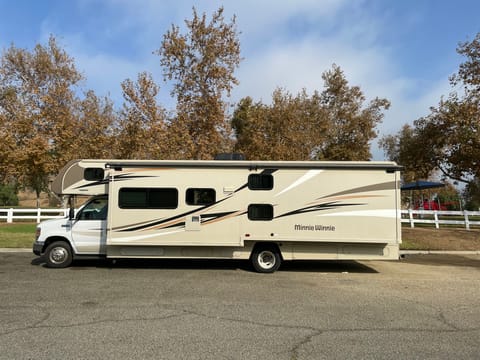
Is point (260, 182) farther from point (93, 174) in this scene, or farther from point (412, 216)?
point (412, 216)

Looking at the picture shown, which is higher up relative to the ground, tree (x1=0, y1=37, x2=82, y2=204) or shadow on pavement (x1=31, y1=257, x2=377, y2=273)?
tree (x1=0, y1=37, x2=82, y2=204)

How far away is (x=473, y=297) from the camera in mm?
7477

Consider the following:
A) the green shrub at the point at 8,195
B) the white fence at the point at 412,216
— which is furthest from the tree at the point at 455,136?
the green shrub at the point at 8,195

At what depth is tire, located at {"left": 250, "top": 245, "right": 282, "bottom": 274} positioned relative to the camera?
970cm

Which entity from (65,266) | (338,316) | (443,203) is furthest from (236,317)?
(443,203)

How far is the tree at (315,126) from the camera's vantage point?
2248 centimetres

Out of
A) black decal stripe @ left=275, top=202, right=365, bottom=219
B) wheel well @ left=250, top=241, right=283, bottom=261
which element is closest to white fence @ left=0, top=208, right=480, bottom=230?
wheel well @ left=250, top=241, right=283, bottom=261

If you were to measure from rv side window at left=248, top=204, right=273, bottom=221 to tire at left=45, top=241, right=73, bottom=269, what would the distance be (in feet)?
15.1

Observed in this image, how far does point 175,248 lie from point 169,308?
→ 353 centimetres

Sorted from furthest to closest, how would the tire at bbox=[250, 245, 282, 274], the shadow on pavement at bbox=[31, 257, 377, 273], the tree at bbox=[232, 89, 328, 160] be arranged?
1. the tree at bbox=[232, 89, 328, 160]
2. the shadow on pavement at bbox=[31, 257, 377, 273]
3. the tire at bbox=[250, 245, 282, 274]

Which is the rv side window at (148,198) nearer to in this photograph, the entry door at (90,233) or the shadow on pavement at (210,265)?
the entry door at (90,233)

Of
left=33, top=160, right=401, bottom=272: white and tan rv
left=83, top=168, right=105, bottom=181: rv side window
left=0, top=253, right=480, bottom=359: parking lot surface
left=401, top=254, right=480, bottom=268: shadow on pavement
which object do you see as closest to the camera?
left=0, top=253, right=480, bottom=359: parking lot surface

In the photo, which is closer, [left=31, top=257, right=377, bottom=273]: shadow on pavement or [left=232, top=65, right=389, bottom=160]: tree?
[left=31, top=257, right=377, bottom=273]: shadow on pavement

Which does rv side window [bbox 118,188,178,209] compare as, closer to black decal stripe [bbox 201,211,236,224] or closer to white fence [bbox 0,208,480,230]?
black decal stripe [bbox 201,211,236,224]
